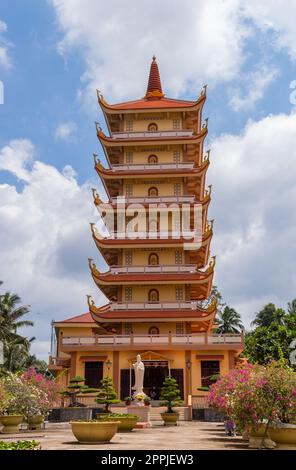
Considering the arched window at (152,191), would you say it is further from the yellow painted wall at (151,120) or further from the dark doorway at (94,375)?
the dark doorway at (94,375)

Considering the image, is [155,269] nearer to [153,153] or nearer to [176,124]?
[153,153]

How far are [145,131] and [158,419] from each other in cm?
2250

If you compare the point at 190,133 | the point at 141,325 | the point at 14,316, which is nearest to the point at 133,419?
the point at 141,325

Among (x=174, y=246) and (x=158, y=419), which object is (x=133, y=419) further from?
(x=174, y=246)

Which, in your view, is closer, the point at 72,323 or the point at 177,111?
the point at 177,111

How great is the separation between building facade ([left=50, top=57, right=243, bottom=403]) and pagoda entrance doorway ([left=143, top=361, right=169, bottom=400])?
0.07m

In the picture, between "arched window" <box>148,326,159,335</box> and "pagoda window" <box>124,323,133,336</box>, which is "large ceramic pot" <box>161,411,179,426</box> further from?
"pagoda window" <box>124,323,133,336</box>

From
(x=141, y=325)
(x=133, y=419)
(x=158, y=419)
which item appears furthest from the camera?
(x=141, y=325)

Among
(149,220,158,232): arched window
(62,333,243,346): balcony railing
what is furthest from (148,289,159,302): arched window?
(149,220,158,232): arched window

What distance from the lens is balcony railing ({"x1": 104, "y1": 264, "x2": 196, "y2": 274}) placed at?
41688 millimetres

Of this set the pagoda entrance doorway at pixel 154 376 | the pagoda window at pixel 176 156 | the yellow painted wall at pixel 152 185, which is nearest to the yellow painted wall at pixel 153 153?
the pagoda window at pixel 176 156

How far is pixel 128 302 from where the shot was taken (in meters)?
41.3

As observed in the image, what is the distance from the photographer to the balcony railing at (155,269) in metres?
41.7
